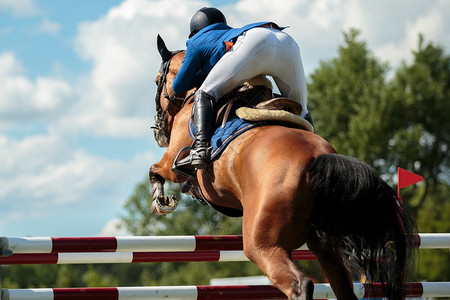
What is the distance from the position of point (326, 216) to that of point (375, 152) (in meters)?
33.4

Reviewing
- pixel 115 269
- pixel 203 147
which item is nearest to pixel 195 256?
pixel 203 147

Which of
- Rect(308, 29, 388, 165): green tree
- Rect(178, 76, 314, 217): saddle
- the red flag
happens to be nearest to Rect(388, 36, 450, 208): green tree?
Rect(308, 29, 388, 165): green tree

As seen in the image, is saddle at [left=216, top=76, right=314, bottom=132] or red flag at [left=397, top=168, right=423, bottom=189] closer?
saddle at [left=216, top=76, right=314, bottom=132]

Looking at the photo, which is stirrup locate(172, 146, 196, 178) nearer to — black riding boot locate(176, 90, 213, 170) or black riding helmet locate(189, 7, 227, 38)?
black riding boot locate(176, 90, 213, 170)

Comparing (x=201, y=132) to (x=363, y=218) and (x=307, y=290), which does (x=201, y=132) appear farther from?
(x=307, y=290)

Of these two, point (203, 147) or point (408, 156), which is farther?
point (408, 156)

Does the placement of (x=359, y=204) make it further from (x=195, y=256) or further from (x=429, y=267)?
(x=429, y=267)

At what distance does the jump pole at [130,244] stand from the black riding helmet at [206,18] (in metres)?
1.93

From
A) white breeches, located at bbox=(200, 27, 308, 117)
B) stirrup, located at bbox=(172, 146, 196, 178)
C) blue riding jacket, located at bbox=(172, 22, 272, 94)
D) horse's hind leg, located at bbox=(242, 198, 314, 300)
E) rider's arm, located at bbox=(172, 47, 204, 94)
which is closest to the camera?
horse's hind leg, located at bbox=(242, 198, 314, 300)

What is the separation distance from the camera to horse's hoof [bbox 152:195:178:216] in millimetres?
6527

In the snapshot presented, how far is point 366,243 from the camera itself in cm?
470

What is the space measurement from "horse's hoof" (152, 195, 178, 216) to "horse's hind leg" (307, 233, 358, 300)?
167 cm

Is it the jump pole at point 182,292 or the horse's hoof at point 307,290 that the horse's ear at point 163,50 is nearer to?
the jump pole at point 182,292

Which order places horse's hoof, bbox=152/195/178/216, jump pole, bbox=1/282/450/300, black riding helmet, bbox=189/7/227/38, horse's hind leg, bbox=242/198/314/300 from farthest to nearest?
black riding helmet, bbox=189/7/227/38
horse's hoof, bbox=152/195/178/216
jump pole, bbox=1/282/450/300
horse's hind leg, bbox=242/198/314/300
